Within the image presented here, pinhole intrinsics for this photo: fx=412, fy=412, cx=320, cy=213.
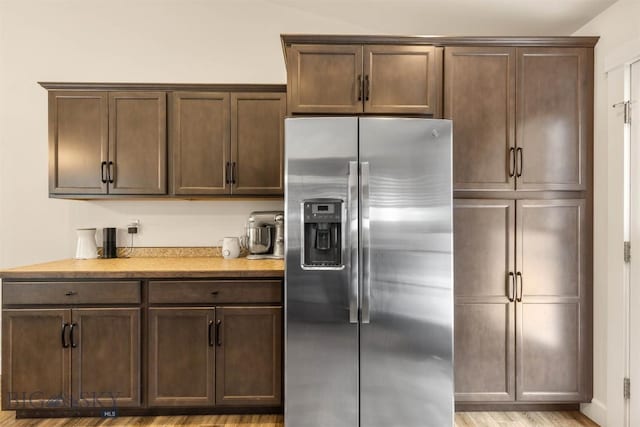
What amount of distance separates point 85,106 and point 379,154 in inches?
85.0

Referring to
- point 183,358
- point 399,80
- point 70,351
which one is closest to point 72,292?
point 70,351

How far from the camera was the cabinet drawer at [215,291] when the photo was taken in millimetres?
2516

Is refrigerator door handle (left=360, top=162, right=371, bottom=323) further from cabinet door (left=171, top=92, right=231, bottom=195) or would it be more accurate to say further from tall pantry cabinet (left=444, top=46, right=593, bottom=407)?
cabinet door (left=171, top=92, right=231, bottom=195)

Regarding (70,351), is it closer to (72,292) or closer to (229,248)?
(72,292)

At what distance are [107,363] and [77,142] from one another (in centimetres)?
156

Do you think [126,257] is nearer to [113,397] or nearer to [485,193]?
[113,397]

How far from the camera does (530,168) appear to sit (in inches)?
102

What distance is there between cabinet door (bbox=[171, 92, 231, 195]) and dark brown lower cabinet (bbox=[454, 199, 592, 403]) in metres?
1.68

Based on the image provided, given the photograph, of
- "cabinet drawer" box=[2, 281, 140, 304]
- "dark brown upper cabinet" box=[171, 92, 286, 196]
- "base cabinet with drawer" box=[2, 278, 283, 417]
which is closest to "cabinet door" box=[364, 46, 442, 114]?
"dark brown upper cabinet" box=[171, 92, 286, 196]

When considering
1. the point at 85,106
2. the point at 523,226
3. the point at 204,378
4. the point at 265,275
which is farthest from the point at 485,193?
the point at 85,106

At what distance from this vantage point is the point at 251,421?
101 inches

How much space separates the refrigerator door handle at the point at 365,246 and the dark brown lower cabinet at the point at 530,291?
67 cm

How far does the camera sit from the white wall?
2.39m

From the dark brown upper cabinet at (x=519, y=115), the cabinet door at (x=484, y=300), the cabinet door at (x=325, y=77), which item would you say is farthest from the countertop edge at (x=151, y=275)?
the dark brown upper cabinet at (x=519, y=115)
